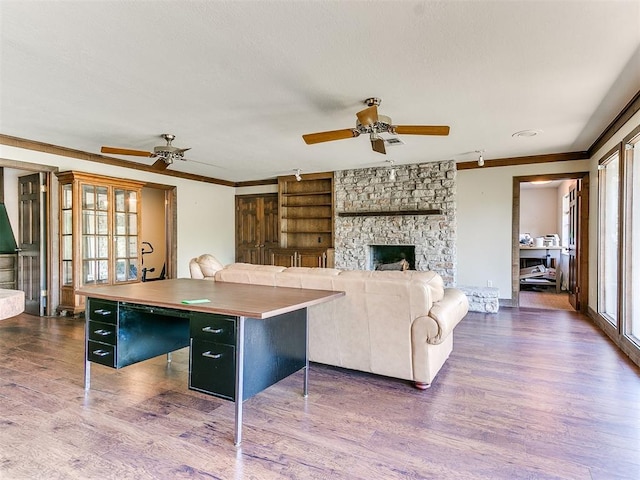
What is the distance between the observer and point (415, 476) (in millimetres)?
1782

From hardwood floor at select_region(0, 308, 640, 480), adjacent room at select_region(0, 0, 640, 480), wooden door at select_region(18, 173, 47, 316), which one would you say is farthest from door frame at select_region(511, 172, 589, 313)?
wooden door at select_region(18, 173, 47, 316)

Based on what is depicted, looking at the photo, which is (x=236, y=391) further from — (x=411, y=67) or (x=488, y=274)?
(x=488, y=274)

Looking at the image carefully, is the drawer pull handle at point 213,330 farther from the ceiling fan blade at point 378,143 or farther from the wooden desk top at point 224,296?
the ceiling fan blade at point 378,143

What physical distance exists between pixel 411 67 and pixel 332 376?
98.7 inches

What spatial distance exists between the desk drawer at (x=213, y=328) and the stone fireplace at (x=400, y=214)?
4933mm

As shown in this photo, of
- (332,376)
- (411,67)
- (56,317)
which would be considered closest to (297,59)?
(411,67)

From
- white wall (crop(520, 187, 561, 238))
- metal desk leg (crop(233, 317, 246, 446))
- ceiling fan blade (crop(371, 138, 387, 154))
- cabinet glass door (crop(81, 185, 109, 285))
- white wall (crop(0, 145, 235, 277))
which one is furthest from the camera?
white wall (crop(520, 187, 561, 238))

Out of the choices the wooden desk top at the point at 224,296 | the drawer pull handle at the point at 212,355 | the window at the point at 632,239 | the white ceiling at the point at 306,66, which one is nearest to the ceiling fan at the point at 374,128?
the white ceiling at the point at 306,66

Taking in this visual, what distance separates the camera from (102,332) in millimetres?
2684

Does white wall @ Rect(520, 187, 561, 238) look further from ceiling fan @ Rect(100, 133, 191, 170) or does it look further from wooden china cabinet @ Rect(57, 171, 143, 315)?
wooden china cabinet @ Rect(57, 171, 143, 315)

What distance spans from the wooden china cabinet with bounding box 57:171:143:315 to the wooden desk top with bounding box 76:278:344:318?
9.83 ft

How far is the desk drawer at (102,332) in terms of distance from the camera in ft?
8.67

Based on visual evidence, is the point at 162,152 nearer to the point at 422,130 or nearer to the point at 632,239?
the point at 422,130

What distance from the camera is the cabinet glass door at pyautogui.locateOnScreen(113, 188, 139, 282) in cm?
585
